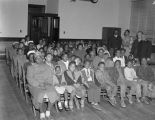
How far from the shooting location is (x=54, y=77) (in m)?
5.18

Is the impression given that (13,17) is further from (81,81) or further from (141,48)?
(81,81)

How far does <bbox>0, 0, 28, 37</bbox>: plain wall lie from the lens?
12031 millimetres

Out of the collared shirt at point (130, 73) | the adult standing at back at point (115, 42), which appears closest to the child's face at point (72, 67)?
the collared shirt at point (130, 73)

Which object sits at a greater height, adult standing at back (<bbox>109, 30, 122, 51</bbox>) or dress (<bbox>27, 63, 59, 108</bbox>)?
adult standing at back (<bbox>109, 30, 122, 51</bbox>)

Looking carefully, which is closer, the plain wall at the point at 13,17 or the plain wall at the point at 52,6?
the plain wall at the point at 13,17

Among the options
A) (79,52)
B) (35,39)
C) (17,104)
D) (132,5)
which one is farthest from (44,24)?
(17,104)

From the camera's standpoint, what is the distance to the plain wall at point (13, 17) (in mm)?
12031

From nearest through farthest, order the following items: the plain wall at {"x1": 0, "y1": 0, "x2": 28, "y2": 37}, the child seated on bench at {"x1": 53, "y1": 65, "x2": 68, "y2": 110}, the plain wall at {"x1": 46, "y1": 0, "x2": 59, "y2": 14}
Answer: the child seated on bench at {"x1": 53, "y1": 65, "x2": 68, "y2": 110}
the plain wall at {"x1": 0, "y1": 0, "x2": 28, "y2": 37}
the plain wall at {"x1": 46, "y1": 0, "x2": 59, "y2": 14}

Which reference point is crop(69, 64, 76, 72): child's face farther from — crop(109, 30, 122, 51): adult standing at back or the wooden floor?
crop(109, 30, 122, 51): adult standing at back

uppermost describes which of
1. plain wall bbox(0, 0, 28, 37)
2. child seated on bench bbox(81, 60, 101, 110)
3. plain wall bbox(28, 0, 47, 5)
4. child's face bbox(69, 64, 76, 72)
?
plain wall bbox(28, 0, 47, 5)

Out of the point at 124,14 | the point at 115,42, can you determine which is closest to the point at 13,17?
A: the point at 124,14

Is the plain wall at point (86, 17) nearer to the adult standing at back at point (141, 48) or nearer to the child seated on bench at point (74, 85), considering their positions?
the adult standing at back at point (141, 48)

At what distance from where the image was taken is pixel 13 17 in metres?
12.2

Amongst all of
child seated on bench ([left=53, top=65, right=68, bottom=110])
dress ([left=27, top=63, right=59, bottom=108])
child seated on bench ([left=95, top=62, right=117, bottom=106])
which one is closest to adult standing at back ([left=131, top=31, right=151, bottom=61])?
child seated on bench ([left=95, top=62, right=117, bottom=106])
